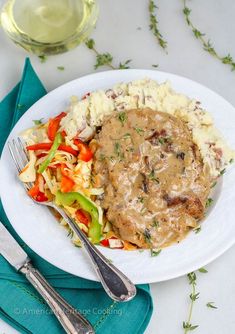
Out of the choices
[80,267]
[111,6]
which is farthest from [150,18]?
[80,267]

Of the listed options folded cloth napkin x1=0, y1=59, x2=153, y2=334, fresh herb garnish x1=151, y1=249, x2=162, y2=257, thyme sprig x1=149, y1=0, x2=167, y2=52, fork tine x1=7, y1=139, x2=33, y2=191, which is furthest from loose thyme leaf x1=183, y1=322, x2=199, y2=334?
thyme sprig x1=149, y1=0, x2=167, y2=52

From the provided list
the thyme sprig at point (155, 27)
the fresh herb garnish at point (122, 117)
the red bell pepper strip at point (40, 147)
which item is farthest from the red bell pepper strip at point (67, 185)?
the thyme sprig at point (155, 27)

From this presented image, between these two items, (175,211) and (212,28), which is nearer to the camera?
(175,211)

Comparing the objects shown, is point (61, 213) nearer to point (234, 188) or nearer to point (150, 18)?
point (234, 188)

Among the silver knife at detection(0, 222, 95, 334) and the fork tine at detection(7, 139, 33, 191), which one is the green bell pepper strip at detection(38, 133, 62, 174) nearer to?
the fork tine at detection(7, 139, 33, 191)

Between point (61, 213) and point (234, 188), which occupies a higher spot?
point (61, 213)

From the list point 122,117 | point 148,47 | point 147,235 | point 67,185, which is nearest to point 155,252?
point 147,235

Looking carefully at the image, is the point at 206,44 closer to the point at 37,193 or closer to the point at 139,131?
the point at 139,131
